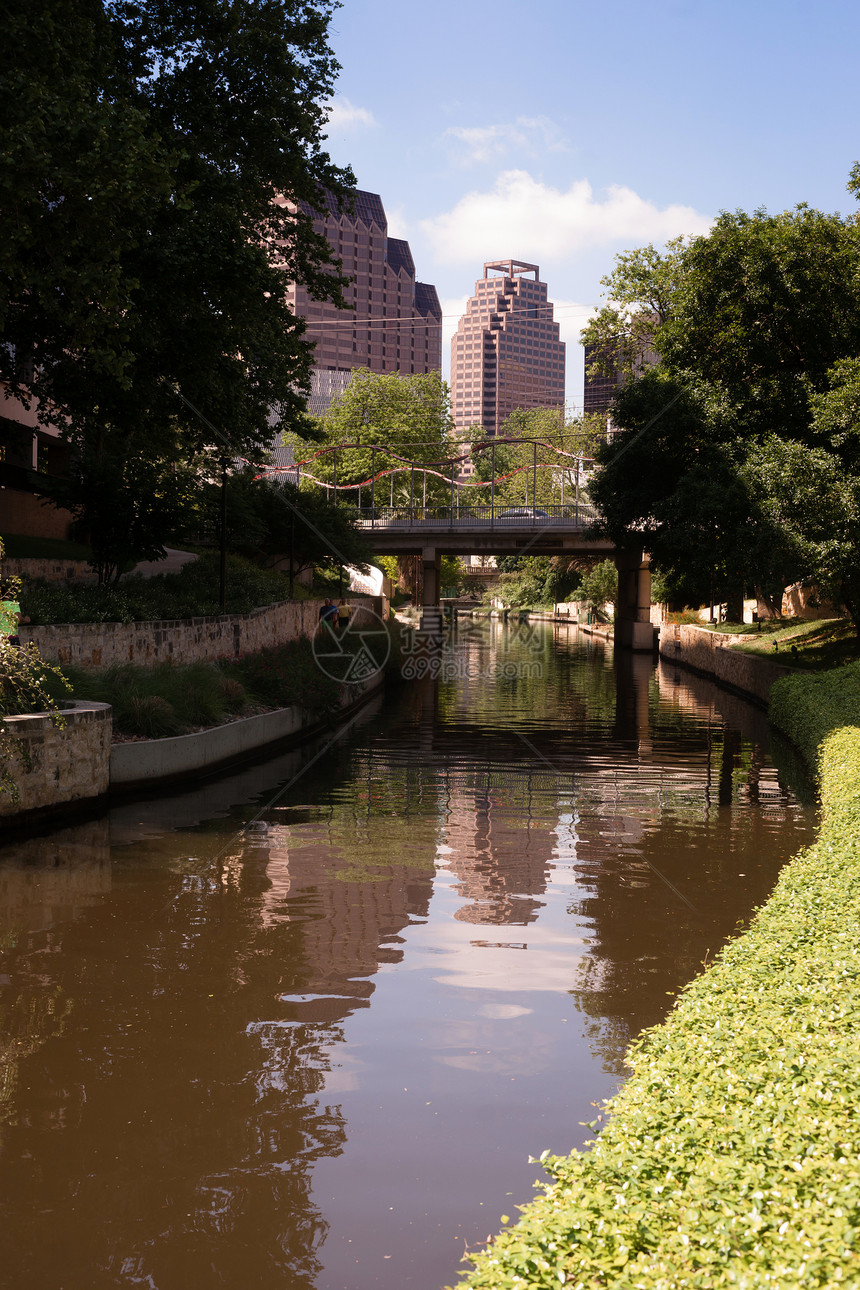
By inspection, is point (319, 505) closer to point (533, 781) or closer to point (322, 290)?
point (322, 290)

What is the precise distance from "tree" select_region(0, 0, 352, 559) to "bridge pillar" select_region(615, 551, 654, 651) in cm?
4120

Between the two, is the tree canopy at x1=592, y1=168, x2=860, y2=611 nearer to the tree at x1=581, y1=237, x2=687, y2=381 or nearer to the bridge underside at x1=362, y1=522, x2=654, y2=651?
the tree at x1=581, y1=237, x2=687, y2=381

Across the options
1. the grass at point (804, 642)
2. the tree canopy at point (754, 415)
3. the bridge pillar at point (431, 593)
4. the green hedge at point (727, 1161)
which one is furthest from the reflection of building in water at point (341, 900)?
the bridge pillar at point (431, 593)

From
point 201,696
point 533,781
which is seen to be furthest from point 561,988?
point 201,696

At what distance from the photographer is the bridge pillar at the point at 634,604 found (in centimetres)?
6599

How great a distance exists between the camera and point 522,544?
7031 centimetres

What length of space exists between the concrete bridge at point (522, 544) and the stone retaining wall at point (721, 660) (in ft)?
11.2

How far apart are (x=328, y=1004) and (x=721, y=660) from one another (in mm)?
36417

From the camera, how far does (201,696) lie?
20.1 meters

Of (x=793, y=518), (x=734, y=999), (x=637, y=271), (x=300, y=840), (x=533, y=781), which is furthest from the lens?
(x=637, y=271)

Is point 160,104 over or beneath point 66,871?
over

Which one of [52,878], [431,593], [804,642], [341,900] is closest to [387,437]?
[431,593]

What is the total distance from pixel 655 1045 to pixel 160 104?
24803 millimetres

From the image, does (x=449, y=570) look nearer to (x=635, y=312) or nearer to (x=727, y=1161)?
(x=635, y=312)
